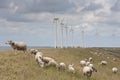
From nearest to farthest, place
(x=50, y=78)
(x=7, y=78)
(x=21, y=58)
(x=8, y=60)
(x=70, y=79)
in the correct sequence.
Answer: (x=7, y=78), (x=50, y=78), (x=70, y=79), (x=8, y=60), (x=21, y=58)

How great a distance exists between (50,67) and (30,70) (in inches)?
198

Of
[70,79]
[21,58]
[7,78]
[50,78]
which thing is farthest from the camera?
[21,58]

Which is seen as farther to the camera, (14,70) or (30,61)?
(30,61)

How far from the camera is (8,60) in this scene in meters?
38.8

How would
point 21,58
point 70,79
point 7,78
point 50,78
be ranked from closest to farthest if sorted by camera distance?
point 7,78
point 50,78
point 70,79
point 21,58

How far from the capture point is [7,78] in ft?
96.3

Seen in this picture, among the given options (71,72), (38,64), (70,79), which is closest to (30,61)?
(38,64)

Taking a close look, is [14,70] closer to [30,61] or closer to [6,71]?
[6,71]

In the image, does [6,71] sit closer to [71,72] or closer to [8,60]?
[8,60]

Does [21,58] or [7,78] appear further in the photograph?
[21,58]

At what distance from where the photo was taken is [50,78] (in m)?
31.6

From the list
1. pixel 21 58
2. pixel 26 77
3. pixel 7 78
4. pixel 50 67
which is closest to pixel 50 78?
pixel 26 77

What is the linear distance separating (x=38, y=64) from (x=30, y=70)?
15.2 feet

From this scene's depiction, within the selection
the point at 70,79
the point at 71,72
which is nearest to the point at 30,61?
the point at 71,72
